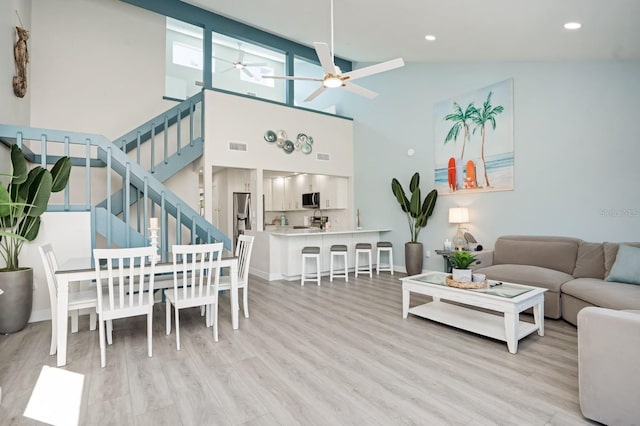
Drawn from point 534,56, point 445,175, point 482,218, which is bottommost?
point 482,218

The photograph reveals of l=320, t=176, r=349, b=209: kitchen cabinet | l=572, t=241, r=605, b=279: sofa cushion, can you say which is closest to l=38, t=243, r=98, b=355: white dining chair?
l=572, t=241, r=605, b=279: sofa cushion

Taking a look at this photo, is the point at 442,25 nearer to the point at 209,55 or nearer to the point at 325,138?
the point at 325,138

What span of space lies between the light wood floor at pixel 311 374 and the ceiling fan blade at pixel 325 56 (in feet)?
9.30

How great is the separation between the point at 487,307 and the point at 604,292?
116 cm

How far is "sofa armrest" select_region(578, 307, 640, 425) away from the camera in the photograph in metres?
1.75

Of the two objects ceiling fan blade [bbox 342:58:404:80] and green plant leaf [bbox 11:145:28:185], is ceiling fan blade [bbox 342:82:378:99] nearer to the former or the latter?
ceiling fan blade [bbox 342:58:404:80]

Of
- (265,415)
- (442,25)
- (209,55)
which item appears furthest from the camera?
(209,55)

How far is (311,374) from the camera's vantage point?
2.53 metres

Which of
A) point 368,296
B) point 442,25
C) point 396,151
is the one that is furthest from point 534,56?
point 368,296

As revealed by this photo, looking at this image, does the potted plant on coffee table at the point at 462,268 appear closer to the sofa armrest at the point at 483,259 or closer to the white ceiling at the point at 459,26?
the sofa armrest at the point at 483,259

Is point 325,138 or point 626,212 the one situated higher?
point 325,138

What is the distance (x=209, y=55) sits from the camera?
6.48m

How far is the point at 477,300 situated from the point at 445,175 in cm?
335

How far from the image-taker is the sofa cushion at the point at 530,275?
12.3 ft
